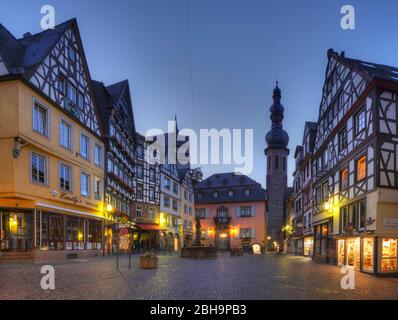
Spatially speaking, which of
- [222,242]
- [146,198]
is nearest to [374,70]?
[146,198]

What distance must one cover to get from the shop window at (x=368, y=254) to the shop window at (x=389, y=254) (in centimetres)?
52

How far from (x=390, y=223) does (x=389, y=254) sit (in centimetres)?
150

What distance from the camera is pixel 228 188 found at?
65812 millimetres

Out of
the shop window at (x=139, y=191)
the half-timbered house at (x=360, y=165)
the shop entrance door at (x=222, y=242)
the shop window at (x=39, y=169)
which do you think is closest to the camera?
the half-timbered house at (x=360, y=165)

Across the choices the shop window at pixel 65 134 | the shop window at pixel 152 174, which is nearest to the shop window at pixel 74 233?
the shop window at pixel 65 134

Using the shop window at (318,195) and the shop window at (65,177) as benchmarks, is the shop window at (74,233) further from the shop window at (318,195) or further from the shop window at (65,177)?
the shop window at (318,195)

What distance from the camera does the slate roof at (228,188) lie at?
2496 inches

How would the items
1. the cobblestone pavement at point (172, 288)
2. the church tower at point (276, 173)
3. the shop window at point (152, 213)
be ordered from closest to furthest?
1. the cobblestone pavement at point (172, 288)
2. the shop window at point (152, 213)
3. the church tower at point (276, 173)

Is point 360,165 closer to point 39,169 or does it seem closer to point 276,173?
point 39,169

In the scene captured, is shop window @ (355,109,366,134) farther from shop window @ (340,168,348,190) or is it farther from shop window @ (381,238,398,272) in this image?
shop window @ (381,238,398,272)

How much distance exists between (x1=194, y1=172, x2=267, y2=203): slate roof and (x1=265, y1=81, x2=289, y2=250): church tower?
2.42 meters

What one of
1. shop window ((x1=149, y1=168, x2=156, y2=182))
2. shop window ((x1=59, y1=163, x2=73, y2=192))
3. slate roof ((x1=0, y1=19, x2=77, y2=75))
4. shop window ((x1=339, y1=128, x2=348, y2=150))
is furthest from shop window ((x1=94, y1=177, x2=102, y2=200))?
shop window ((x1=339, y1=128, x2=348, y2=150))

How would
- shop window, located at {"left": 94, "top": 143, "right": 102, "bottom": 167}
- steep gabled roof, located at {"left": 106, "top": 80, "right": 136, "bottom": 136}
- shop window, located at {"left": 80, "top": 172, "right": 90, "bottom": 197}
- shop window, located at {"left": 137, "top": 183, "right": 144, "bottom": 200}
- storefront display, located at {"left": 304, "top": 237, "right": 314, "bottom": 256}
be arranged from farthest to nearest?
shop window, located at {"left": 137, "top": 183, "right": 144, "bottom": 200} → storefront display, located at {"left": 304, "top": 237, "right": 314, "bottom": 256} → steep gabled roof, located at {"left": 106, "top": 80, "right": 136, "bottom": 136} → shop window, located at {"left": 94, "top": 143, "right": 102, "bottom": 167} → shop window, located at {"left": 80, "top": 172, "right": 90, "bottom": 197}

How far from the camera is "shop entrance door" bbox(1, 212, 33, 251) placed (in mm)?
20156
